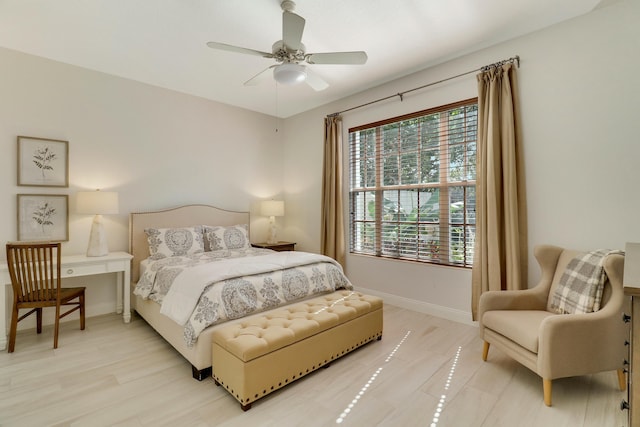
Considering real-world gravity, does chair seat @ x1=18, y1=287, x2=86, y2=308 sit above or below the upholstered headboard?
below

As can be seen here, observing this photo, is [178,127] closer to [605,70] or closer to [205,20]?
[205,20]

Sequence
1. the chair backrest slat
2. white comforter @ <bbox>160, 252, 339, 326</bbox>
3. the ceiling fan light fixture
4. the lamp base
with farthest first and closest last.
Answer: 1. the lamp base
2. the chair backrest slat
3. the ceiling fan light fixture
4. white comforter @ <bbox>160, 252, 339, 326</bbox>

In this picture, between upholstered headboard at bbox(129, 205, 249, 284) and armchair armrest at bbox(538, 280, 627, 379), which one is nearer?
armchair armrest at bbox(538, 280, 627, 379)

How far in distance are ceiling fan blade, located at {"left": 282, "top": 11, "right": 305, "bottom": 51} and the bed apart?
6.10 ft

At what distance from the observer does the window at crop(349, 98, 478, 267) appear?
336cm

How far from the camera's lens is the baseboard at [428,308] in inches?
131

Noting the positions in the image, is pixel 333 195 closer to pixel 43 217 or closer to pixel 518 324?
pixel 518 324

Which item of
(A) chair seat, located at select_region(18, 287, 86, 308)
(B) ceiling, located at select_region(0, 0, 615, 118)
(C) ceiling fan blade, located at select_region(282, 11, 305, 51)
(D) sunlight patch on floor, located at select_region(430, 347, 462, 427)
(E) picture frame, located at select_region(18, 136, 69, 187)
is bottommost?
(D) sunlight patch on floor, located at select_region(430, 347, 462, 427)

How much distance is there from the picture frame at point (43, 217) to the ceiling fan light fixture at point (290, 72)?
2812mm

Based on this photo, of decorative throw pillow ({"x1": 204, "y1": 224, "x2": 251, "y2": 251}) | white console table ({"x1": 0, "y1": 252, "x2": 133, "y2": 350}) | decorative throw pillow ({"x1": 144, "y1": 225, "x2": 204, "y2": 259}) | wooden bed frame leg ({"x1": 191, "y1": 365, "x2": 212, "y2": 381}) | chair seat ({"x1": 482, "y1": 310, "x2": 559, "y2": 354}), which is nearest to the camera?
chair seat ({"x1": 482, "y1": 310, "x2": 559, "y2": 354})

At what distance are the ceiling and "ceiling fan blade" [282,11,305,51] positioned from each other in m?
0.37

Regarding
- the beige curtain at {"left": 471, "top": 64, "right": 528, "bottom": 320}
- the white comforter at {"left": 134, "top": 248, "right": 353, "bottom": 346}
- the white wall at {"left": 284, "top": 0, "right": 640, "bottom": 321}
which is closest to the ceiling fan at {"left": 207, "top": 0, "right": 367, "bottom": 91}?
the beige curtain at {"left": 471, "top": 64, "right": 528, "bottom": 320}

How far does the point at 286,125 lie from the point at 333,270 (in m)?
3.20

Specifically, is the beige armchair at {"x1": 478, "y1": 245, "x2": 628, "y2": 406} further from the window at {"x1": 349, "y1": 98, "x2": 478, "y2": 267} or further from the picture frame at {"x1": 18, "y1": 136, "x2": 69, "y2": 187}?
the picture frame at {"x1": 18, "y1": 136, "x2": 69, "y2": 187}
